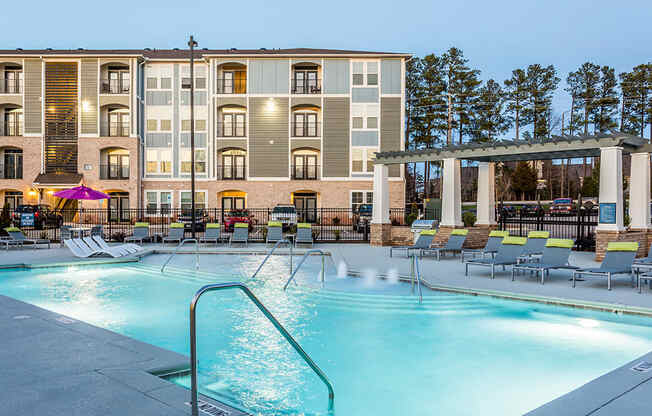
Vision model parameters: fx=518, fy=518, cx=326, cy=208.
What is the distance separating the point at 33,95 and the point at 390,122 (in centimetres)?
2702

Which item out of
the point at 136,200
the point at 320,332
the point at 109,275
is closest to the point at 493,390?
the point at 320,332

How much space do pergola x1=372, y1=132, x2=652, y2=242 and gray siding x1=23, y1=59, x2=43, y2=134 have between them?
1190 inches

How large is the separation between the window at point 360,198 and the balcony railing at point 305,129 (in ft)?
17.7

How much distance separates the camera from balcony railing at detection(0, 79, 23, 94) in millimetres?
39719

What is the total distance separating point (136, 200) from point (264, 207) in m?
9.53

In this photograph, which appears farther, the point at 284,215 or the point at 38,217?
the point at 38,217

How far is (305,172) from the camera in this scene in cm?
3997

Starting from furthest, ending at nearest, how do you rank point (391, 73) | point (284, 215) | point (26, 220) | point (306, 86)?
1. point (306, 86)
2. point (391, 73)
3. point (284, 215)
4. point (26, 220)

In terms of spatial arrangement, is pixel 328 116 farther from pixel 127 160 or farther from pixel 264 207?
pixel 127 160

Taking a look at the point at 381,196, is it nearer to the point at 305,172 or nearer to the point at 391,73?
the point at 305,172

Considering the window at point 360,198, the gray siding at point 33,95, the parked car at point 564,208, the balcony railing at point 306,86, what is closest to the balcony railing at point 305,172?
the window at point 360,198

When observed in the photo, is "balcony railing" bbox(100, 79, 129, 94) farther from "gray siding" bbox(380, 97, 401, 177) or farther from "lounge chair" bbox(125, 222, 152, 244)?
"lounge chair" bbox(125, 222, 152, 244)

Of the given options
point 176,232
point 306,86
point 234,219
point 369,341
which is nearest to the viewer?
point 369,341

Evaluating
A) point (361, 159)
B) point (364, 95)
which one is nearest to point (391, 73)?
point (364, 95)
